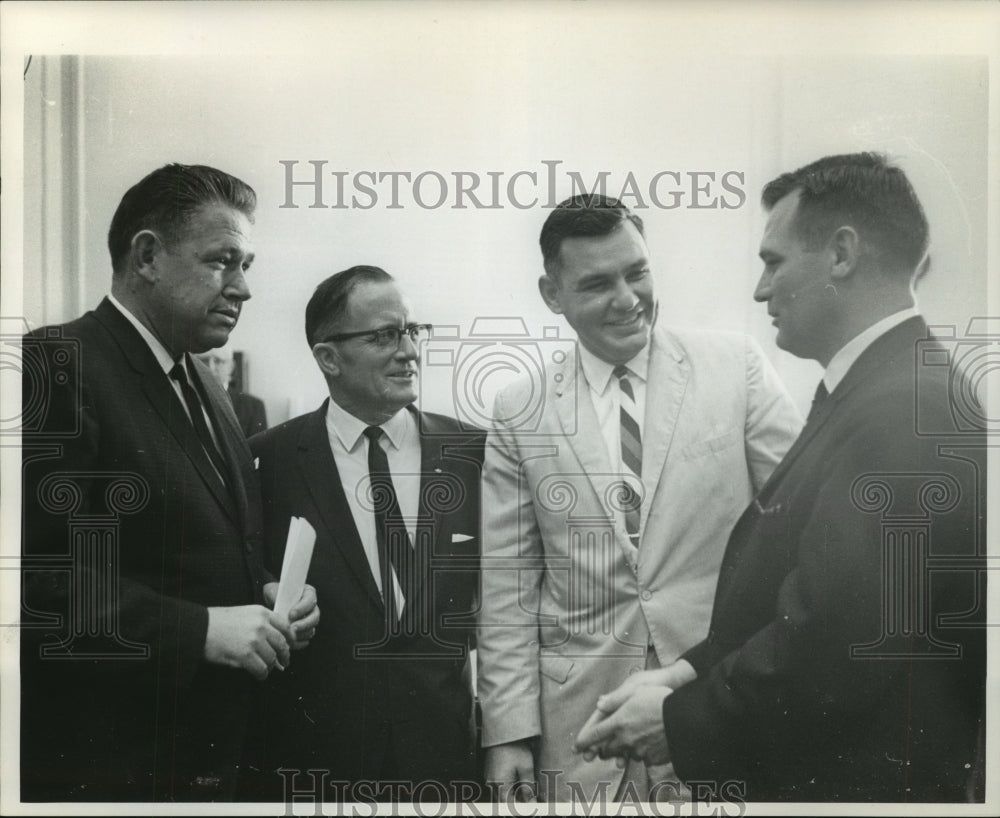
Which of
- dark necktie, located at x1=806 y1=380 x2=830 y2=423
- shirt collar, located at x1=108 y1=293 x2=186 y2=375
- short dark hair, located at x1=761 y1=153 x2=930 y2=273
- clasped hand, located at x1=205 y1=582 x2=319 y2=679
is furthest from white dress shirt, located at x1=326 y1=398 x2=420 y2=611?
short dark hair, located at x1=761 y1=153 x2=930 y2=273

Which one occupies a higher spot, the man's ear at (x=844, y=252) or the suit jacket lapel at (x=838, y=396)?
the man's ear at (x=844, y=252)

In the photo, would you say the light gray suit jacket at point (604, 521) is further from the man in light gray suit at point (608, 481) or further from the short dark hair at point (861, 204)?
the short dark hair at point (861, 204)

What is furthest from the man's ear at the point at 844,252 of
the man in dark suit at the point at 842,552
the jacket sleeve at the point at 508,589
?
the jacket sleeve at the point at 508,589

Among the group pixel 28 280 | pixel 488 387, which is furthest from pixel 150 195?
pixel 488 387

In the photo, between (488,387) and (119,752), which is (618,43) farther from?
(119,752)

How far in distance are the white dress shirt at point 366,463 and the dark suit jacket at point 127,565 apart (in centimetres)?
26

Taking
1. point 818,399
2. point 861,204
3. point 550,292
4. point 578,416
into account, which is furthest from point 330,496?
point 861,204

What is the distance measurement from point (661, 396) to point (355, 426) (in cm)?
83

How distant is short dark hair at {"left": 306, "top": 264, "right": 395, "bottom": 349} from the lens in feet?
9.74

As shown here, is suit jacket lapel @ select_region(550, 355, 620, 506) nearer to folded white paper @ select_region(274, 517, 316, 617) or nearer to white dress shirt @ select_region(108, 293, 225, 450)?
folded white paper @ select_region(274, 517, 316, 617)

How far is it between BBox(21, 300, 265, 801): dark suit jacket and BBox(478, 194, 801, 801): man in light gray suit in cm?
70

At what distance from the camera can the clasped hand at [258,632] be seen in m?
2.97

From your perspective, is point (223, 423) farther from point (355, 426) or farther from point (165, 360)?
point (355, 426)

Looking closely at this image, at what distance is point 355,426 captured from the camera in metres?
2.98
